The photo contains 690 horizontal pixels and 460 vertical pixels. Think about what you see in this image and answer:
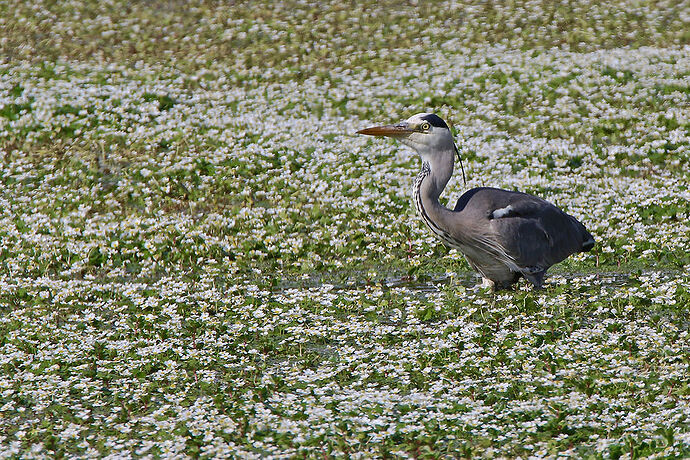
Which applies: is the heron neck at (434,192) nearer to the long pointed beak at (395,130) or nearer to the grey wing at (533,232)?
the long pointed beak at (395,130)

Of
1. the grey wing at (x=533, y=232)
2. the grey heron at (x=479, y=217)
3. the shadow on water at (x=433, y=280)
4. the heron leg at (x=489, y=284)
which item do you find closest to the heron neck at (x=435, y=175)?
the grey heron at (x=479, y=217)

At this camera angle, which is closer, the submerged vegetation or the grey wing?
the submerged vegetation

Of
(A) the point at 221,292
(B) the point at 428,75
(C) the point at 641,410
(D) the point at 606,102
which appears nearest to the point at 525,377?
(C) the point at 641,410

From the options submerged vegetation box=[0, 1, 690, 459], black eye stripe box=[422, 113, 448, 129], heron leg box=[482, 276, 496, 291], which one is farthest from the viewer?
heron leg box=[482, 276, 496, 291]

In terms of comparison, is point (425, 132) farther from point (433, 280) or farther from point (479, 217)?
point (433, 280)

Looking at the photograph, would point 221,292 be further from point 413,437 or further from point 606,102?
point 606,102

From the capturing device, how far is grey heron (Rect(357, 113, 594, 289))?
10.7m

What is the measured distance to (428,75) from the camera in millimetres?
21062

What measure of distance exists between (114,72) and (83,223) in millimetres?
8080

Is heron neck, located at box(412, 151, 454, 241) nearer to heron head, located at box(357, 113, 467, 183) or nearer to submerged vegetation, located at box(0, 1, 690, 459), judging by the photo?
heron head, located at box(357, 113, 467, 183)

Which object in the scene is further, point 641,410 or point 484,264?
point 484,264

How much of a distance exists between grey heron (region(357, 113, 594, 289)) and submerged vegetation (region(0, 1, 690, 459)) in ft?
1.80

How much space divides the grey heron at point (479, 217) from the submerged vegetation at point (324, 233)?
550mm

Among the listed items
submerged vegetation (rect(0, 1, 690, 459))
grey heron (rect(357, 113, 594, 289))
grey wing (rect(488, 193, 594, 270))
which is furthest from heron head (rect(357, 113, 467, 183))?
submerged vegetation (rect(0, 1, 690, 459))
